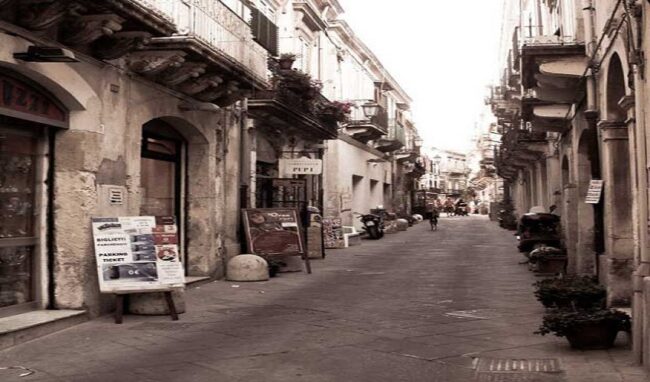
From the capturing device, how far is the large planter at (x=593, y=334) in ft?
20.5

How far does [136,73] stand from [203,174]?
3.06 meters

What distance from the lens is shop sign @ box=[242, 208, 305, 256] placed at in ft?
44.0

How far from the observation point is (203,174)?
12.3m

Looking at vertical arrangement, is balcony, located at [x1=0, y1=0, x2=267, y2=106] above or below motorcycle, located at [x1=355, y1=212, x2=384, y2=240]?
above

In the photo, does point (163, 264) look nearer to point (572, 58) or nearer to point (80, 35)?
point (80, 35)

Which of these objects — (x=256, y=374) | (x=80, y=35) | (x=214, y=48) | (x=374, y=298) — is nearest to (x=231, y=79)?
(x=214, y=48)

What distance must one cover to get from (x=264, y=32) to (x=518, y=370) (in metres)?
9.96

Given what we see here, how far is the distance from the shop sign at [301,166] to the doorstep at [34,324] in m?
9.34

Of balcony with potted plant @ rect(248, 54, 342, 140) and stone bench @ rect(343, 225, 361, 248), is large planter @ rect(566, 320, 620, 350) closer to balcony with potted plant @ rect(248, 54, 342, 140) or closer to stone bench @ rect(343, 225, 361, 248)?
balcony with potted plant @ rect(248, 54, 342, 140)

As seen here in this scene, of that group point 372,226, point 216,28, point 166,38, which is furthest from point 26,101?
point 372,226

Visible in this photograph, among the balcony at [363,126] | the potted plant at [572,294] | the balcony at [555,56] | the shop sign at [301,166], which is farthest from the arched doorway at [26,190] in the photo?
the balcony at [363,126]

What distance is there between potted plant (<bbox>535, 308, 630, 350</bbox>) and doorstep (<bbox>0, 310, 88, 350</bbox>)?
17.6 feet

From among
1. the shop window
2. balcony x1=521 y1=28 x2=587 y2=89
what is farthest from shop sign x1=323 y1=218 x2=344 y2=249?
the shop window

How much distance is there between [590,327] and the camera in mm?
6246
